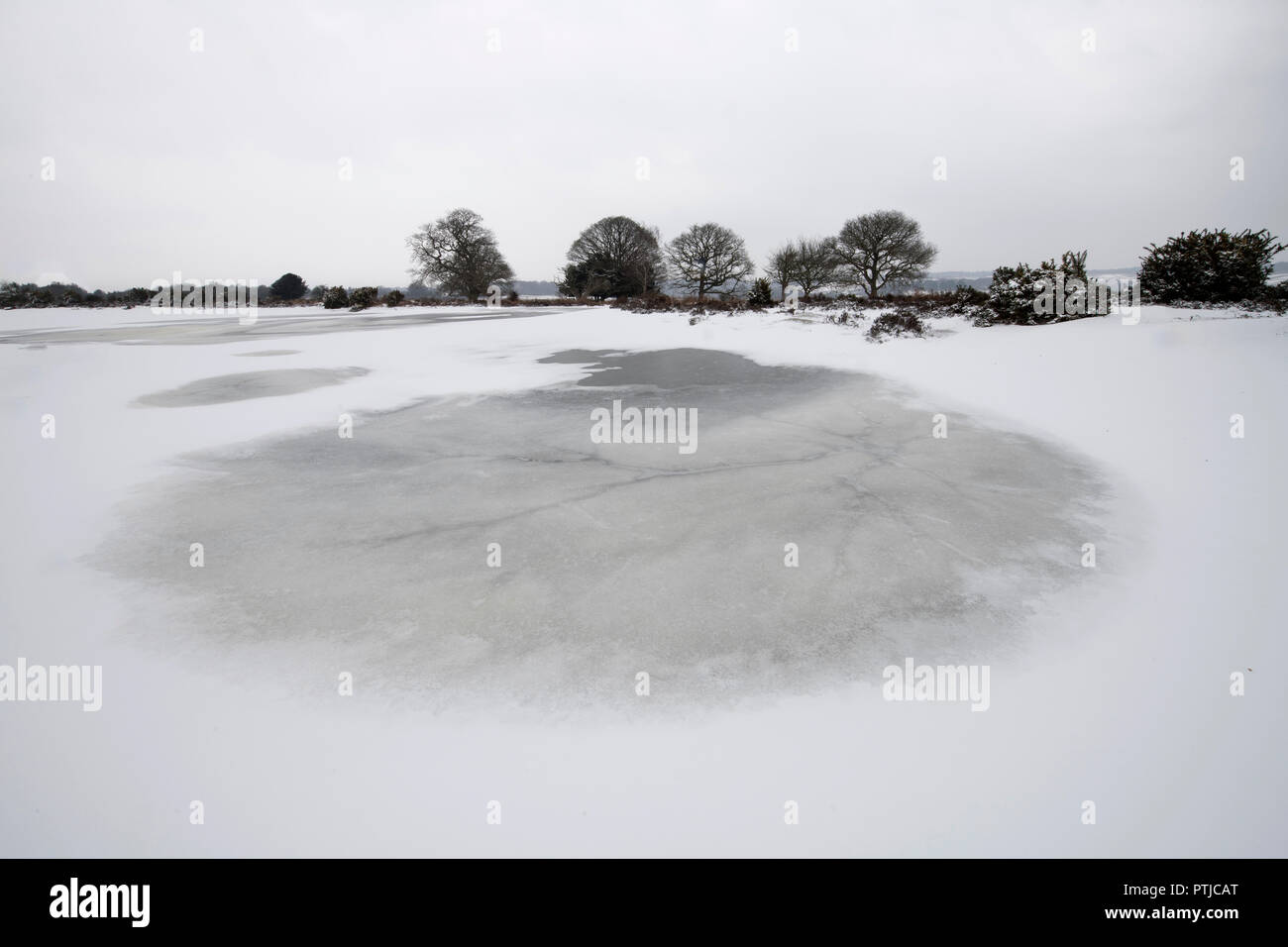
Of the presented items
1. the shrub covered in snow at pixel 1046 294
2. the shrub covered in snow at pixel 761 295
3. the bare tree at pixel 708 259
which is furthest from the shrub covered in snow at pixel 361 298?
the shrub covered in snow at pixel 1046 294

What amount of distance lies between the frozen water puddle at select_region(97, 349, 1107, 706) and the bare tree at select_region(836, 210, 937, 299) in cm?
3485

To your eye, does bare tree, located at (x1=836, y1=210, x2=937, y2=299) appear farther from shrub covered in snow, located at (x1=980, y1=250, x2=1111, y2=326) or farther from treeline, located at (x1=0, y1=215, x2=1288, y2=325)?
shrub covered in snow, located at (x1=980, y1=250, x2=1111, y2=326)

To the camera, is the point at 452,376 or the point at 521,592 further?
the point at 452,376

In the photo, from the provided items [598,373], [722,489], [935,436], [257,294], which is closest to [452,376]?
[598,373]

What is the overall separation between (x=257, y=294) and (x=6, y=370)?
5678 cm

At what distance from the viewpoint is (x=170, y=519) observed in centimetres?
450

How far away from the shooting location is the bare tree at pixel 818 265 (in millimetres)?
38125

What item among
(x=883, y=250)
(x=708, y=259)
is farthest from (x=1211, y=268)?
(x=708, y=259)

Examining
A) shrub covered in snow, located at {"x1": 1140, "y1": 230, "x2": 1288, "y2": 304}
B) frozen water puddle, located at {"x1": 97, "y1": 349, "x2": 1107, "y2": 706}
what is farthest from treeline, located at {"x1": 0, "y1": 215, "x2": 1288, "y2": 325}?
frozen water puddle, located at {"x1": 97, "y1": 349, "x2": 1107, "y2": 706}

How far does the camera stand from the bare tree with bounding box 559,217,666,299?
45906 mm

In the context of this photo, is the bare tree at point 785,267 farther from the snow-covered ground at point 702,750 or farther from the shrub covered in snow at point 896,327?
the snow-covered ground at point 702,750
